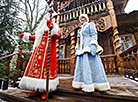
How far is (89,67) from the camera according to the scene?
1407 mm

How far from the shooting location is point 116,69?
3648mm

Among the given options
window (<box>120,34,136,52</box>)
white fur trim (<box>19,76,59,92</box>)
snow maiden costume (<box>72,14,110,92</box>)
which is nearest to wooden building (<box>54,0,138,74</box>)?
window (<box>120,34,136,52</box>)

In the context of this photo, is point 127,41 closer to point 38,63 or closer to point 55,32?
point 55,32

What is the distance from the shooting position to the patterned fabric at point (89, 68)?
1306 millimetres

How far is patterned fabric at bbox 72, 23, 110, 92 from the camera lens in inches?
51.4

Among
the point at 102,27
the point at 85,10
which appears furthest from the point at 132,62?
the point at 85,10

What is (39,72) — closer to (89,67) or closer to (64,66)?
(89,67)

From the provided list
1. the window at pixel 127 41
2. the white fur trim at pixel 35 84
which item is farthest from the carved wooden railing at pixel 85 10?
the white fur trim at pixel 35 84

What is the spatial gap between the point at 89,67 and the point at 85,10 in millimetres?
5071

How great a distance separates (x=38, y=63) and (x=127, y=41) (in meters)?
6.55

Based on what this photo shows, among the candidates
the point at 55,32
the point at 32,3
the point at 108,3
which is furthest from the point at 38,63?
the point at 32,3

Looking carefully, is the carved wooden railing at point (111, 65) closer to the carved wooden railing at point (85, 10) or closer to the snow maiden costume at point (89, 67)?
the snow maiden costume at point (89, 67)

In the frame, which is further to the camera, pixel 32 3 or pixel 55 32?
pixel 32 3

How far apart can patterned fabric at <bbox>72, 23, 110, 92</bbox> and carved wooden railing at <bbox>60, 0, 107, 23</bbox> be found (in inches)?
150
